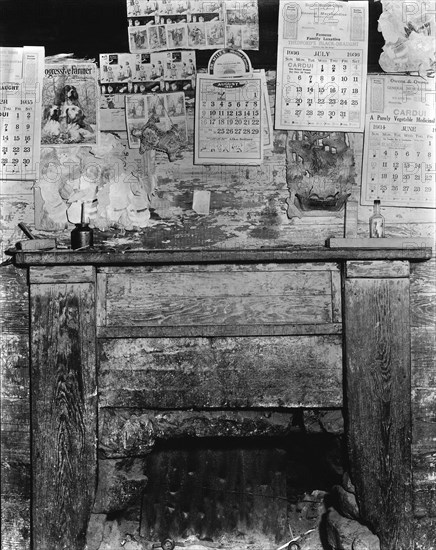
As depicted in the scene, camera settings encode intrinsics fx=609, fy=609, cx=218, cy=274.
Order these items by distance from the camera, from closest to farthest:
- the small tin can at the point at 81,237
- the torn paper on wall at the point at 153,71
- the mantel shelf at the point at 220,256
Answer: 1. the mantel shelf at the point at 220,256
2. the small tin can at the point at 81,237
3. the torn paper on wall at the point at 153,71

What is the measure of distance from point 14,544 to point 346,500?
4.88 ft

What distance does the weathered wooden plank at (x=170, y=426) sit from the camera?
8.11 feet

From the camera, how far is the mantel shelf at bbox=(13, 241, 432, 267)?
7.91ft

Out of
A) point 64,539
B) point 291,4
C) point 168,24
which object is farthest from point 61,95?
point 64,539

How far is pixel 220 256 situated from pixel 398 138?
3.14ft

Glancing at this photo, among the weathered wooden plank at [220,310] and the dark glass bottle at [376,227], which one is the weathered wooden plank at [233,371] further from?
the dark glass bottle at [376,227]

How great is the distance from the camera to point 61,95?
2664 mm

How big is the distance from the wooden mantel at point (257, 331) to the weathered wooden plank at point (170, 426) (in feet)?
0.24

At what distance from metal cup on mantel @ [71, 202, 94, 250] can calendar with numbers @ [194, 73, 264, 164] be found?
56 cm

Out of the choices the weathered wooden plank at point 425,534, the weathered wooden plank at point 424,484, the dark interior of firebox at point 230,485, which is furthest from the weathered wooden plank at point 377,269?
the weathered wooden plank at point 425,534

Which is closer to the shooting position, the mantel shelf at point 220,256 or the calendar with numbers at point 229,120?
the mantel shelf at point 220,256

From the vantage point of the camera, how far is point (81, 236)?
8.28ft

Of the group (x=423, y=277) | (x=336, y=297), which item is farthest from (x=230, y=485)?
(x=423, y=277)

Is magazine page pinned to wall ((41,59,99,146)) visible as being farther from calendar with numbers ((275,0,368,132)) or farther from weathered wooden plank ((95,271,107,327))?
calendar with numbers ((275,0,368,132))
